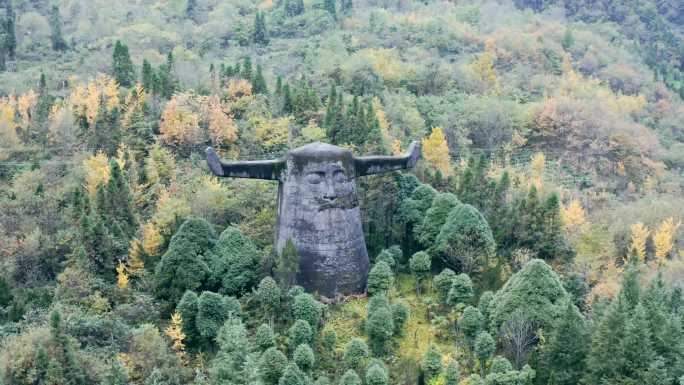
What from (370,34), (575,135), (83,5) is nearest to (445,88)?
(575,135)

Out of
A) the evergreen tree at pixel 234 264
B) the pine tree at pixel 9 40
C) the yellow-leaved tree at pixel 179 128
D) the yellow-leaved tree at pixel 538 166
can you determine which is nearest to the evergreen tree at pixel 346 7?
the pine tree at pixel 9 40

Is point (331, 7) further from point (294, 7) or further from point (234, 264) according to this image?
point (234, 264)

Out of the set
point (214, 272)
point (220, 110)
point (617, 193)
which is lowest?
point (617, 193)

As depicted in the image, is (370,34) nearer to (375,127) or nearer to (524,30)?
(524,30)

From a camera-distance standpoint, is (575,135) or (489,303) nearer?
(489,303)

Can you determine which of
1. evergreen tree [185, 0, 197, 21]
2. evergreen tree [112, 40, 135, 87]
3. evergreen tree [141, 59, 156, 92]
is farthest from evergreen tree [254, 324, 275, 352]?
evergreen tree [185, 0, 197, 21]

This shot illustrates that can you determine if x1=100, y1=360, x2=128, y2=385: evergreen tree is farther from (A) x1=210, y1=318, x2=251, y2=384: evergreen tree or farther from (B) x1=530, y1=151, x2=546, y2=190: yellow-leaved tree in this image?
(B) x1=530, y1=151, x2=546, y2=190: yellow-leaved tree
